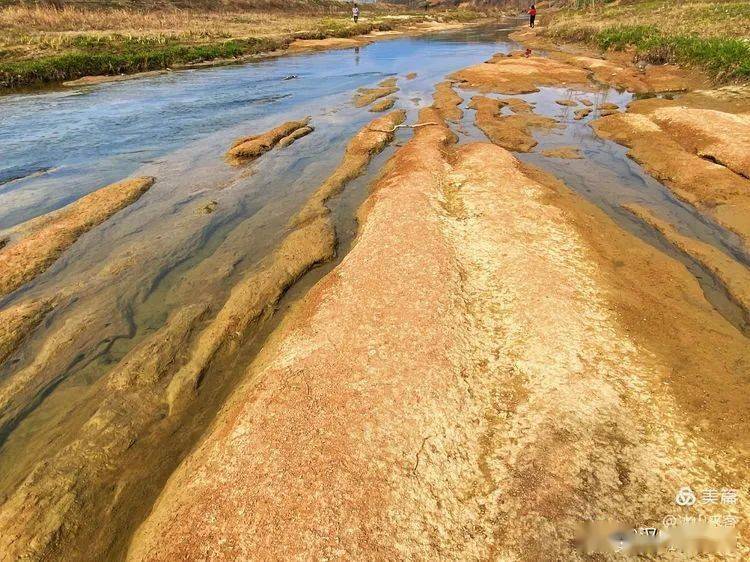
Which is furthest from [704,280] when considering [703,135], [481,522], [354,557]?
[703,135]

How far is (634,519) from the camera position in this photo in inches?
215

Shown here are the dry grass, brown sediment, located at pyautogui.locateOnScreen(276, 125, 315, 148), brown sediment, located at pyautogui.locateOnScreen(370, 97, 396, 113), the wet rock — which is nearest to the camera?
the wet rock

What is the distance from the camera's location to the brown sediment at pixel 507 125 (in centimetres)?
2197

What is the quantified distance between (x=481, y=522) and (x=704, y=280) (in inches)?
386

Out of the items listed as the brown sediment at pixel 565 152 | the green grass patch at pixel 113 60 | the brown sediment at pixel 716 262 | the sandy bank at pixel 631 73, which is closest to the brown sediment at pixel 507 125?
the brown sediment at pixel 565 152

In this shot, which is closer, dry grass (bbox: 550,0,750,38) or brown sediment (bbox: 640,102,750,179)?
brown sediment (bbox: 640,102,750,179)

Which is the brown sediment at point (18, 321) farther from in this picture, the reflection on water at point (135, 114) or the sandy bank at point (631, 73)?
the sandy bank at point (631, 73)

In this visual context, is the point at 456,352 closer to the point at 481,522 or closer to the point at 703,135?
the point at 481,522

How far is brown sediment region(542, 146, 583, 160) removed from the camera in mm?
20312

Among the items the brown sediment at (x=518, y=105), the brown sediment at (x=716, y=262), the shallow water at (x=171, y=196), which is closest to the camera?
the shallow water at (x=171, y=196)

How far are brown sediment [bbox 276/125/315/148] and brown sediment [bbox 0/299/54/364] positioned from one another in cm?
1496

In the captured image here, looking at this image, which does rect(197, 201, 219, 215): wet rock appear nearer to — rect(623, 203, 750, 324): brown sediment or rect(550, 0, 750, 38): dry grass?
rect(623, 203, 750, 324): brown sediment

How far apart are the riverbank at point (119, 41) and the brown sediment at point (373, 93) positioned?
972 inches

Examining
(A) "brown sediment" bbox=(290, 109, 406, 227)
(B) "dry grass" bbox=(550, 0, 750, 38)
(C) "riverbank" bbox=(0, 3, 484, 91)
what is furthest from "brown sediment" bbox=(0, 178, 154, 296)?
(B) "dry grass" bbox=(550, 0, 750, 38)
